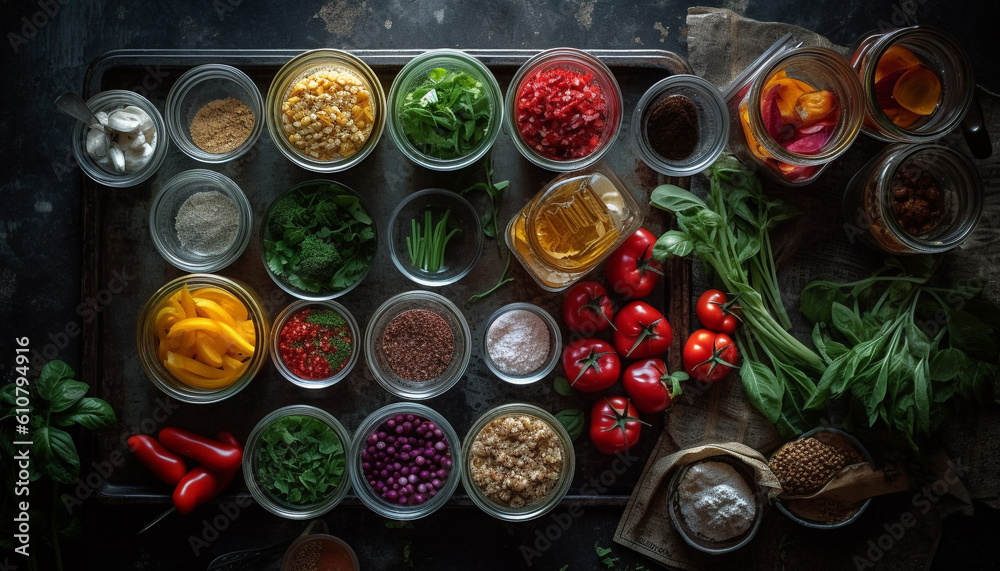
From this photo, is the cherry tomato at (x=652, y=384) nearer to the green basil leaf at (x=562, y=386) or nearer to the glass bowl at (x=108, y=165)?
the green basil leaf at (x=562, y=386)

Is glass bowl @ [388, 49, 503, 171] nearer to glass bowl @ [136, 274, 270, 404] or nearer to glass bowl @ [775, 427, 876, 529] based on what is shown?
glass bowl @ [136, 274, 270, 404]

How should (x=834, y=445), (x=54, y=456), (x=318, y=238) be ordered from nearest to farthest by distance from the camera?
(x=54, y=456) → (x=318, y=238) → (x=834, y=445)

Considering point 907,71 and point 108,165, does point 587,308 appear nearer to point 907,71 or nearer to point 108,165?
point 907,71

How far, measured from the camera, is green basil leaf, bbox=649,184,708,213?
1899 millimetres

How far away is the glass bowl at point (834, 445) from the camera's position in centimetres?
197

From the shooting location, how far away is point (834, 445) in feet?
6.54

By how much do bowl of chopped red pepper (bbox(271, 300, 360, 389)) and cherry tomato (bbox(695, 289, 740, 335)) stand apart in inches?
46.1

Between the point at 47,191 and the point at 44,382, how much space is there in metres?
0.70

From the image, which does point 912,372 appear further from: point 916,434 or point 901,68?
point 901,68

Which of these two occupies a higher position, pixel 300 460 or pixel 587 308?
pixel 587 308

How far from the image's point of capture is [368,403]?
2.03 m

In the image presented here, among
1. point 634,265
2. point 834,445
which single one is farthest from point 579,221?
point 834,445

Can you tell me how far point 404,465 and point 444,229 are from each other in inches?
30.9

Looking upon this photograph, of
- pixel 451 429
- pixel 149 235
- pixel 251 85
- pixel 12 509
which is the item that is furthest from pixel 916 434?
pixel 12 509
